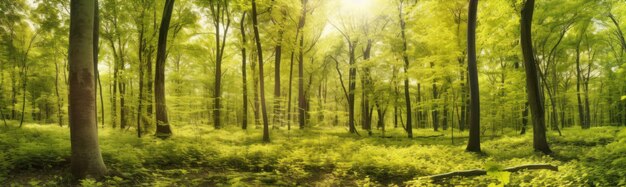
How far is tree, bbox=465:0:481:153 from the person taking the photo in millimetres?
10529

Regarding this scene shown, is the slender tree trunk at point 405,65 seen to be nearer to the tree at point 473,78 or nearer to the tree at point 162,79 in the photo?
the tree at point 473,78

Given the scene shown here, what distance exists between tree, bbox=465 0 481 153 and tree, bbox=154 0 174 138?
11.8 meters

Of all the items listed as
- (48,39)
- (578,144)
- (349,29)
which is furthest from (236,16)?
(578,144)

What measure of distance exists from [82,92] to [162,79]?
7.34m

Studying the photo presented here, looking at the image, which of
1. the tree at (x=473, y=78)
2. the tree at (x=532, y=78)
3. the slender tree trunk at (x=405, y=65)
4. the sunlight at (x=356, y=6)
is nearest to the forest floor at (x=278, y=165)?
the tree at (x=532, y=78)

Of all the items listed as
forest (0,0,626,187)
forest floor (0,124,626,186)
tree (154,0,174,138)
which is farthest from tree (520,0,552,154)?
tree (154,0,174,138)

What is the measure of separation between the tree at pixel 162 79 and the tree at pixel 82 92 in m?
6.75

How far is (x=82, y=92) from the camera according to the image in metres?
5.89

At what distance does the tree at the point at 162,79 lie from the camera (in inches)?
498

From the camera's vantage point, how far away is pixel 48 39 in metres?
19.3

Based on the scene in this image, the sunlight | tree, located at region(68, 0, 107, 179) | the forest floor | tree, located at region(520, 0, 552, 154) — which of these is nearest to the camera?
tree, located at region(68, 0, 107, 179)

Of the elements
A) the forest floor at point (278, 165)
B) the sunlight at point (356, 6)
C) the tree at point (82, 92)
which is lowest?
the forest floor at point (278, 165)

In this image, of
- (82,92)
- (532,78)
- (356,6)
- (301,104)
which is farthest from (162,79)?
(532,78)

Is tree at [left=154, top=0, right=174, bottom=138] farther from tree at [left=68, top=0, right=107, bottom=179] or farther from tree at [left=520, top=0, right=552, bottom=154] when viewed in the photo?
tree at [left=520, top=0, right=552, bottom=154]
